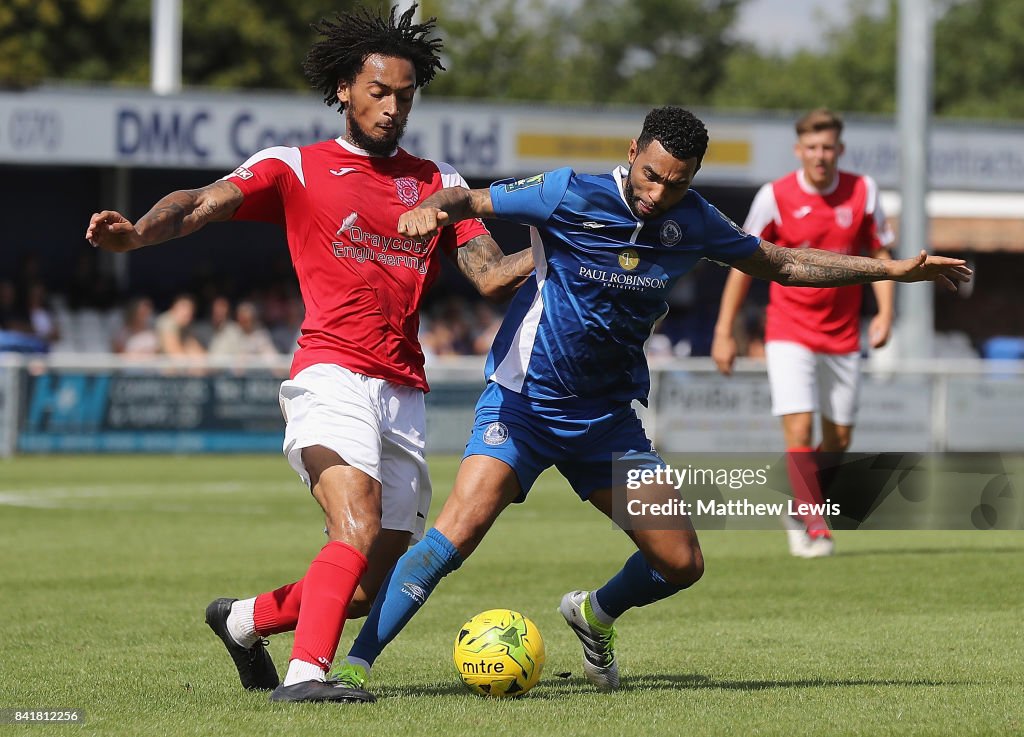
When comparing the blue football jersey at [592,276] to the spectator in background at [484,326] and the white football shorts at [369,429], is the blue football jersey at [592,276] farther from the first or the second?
the spectator in background at [484,326]

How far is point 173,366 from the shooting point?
67.1 feet

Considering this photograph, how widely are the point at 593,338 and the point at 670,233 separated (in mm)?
491

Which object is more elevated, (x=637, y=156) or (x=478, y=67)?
(x=478, y=67)

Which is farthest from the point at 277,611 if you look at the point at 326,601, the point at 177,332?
the point at 177,332

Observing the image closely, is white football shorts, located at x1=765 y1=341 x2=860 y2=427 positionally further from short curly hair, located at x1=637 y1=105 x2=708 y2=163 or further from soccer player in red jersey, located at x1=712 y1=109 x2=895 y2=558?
short curly hair, located at x1=637 y1=105 x2=708 y2=163

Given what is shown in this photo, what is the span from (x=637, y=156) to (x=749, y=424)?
14.7m

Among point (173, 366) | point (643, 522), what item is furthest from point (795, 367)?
point (173, 366)

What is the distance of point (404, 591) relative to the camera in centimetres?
604

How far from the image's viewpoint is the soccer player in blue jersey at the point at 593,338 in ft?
20.0

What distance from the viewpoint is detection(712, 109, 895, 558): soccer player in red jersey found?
1077cm

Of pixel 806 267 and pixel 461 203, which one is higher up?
pixel 461 203

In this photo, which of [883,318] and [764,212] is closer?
[764,212]

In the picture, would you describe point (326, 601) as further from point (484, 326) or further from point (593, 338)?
point (484, 326)

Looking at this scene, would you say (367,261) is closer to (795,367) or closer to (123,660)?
(123,660)
